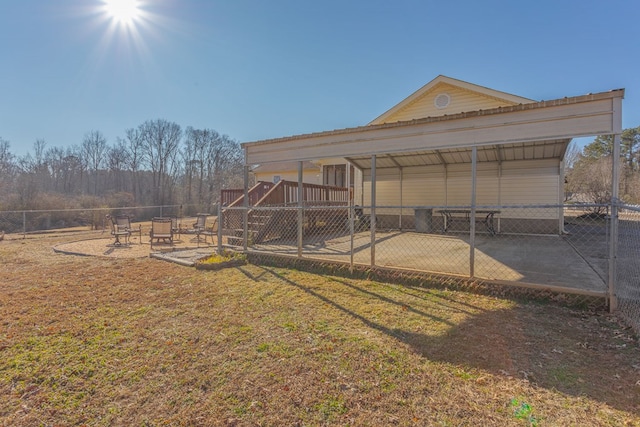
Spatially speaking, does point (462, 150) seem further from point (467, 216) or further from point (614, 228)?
point (614, 228)

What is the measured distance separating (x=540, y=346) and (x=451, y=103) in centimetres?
1107

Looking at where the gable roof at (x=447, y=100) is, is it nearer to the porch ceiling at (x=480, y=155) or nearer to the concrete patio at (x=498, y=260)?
the porch ceiling at (x=480, y=155)

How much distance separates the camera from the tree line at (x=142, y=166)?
3522cm

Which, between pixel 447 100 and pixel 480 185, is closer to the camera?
pixel 480 185

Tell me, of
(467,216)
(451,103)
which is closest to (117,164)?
(451,103)

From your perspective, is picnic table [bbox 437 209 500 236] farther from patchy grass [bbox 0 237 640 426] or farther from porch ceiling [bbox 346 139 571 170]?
patchy grass [bbox 0 237 640 426]

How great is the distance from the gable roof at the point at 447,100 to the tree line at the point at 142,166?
24936 millimetres

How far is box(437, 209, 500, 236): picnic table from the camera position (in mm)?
10680

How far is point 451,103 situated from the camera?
39.0ft

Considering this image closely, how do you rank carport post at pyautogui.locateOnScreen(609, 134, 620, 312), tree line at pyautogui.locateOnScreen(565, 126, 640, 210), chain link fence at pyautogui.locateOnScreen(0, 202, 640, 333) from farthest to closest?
tree line at pyautogui.locateOnScreen(565, 126, 640, 210)
chain link fence at pyautogui.locateOnScreen(0, 202, 640, 333)
carport post at pyautogui.locateOnScreen(609, 134, 620, 312)

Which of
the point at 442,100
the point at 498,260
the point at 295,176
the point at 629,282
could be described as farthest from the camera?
the point at 295,176

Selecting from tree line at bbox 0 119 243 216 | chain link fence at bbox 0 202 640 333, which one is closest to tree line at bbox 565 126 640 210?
chain link fence at bbox 0 202 640 333

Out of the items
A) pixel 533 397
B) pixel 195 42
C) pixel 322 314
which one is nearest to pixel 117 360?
pixel 322 314

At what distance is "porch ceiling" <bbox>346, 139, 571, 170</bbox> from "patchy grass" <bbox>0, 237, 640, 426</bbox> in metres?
4.94
